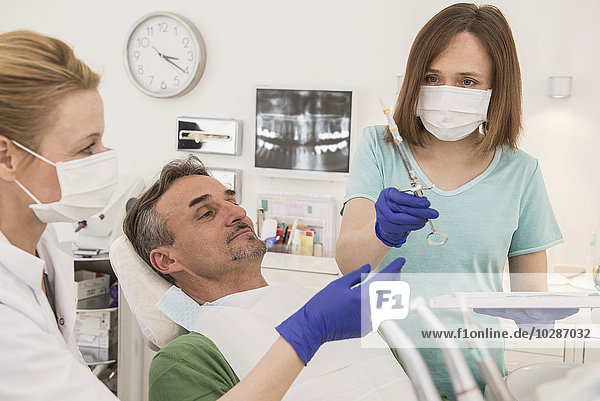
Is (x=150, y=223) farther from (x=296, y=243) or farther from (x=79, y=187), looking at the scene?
(x=296, y=243)

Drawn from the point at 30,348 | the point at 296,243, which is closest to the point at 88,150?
the point at 30,348

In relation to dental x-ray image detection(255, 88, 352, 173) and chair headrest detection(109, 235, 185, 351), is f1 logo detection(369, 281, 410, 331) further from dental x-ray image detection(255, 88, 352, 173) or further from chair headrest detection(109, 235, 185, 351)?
dental x-ray image detection(255, 88, 352, 173)

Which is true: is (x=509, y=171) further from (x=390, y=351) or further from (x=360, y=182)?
(x=390, y=351)

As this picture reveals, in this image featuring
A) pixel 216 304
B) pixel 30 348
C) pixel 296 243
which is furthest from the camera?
pixel 296 243

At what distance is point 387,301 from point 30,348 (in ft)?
1.74

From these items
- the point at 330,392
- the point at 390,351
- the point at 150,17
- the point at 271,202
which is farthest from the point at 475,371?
the point at 150,17

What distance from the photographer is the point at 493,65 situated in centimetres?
121

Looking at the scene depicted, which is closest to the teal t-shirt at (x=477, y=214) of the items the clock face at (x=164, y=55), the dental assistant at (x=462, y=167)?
the dental assistant at (x=462, y=167)

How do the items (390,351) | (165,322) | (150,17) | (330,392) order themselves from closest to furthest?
(390,351), (330,392), (165,322), (150,17)

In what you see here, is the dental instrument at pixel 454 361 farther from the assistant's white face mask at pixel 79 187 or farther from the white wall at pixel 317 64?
the white wall at pixel 317 64

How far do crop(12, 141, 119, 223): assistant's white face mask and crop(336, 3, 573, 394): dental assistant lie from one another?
19.9 inches

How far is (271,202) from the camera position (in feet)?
9.47

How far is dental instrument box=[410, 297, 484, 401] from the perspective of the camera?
831 millimetres

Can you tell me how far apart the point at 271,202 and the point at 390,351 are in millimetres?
1832
